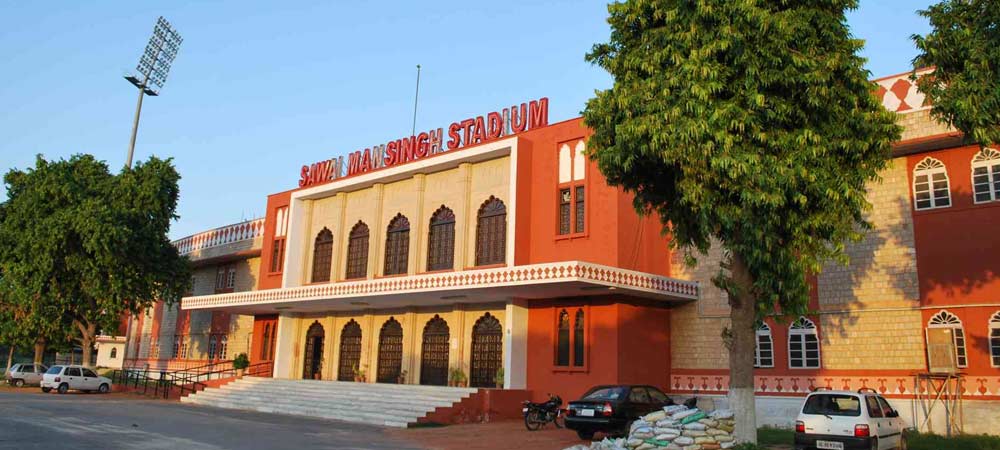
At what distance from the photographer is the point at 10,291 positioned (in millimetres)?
32625

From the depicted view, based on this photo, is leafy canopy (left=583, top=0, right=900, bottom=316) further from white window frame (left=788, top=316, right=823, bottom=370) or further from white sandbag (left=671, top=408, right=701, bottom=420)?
white window frame (left=788, top=316, right=823, bottom=370)

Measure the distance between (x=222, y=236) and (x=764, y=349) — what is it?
29039 millimetres

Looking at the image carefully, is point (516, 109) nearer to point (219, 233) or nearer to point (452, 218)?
point (452, 218)

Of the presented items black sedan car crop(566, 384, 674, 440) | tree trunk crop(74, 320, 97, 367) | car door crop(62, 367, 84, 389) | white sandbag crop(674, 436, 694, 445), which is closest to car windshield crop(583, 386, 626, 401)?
black sedan car crop(566, 384, 674, 440)

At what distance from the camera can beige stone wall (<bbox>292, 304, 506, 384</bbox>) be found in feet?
80.3

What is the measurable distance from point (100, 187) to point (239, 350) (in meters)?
9.56

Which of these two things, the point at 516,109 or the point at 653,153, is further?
the point at 516,109

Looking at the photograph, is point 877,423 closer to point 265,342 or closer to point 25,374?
point 265,342

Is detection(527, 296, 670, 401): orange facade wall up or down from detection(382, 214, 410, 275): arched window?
down

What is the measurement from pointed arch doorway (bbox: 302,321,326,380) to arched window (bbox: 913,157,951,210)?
21818 mm

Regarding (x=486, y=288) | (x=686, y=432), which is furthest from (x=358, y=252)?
(x=686, y=432)

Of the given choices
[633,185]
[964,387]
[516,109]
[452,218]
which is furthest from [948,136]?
[452,218]

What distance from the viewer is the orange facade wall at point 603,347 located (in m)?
20.6

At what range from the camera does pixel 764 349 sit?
20.7 meters
